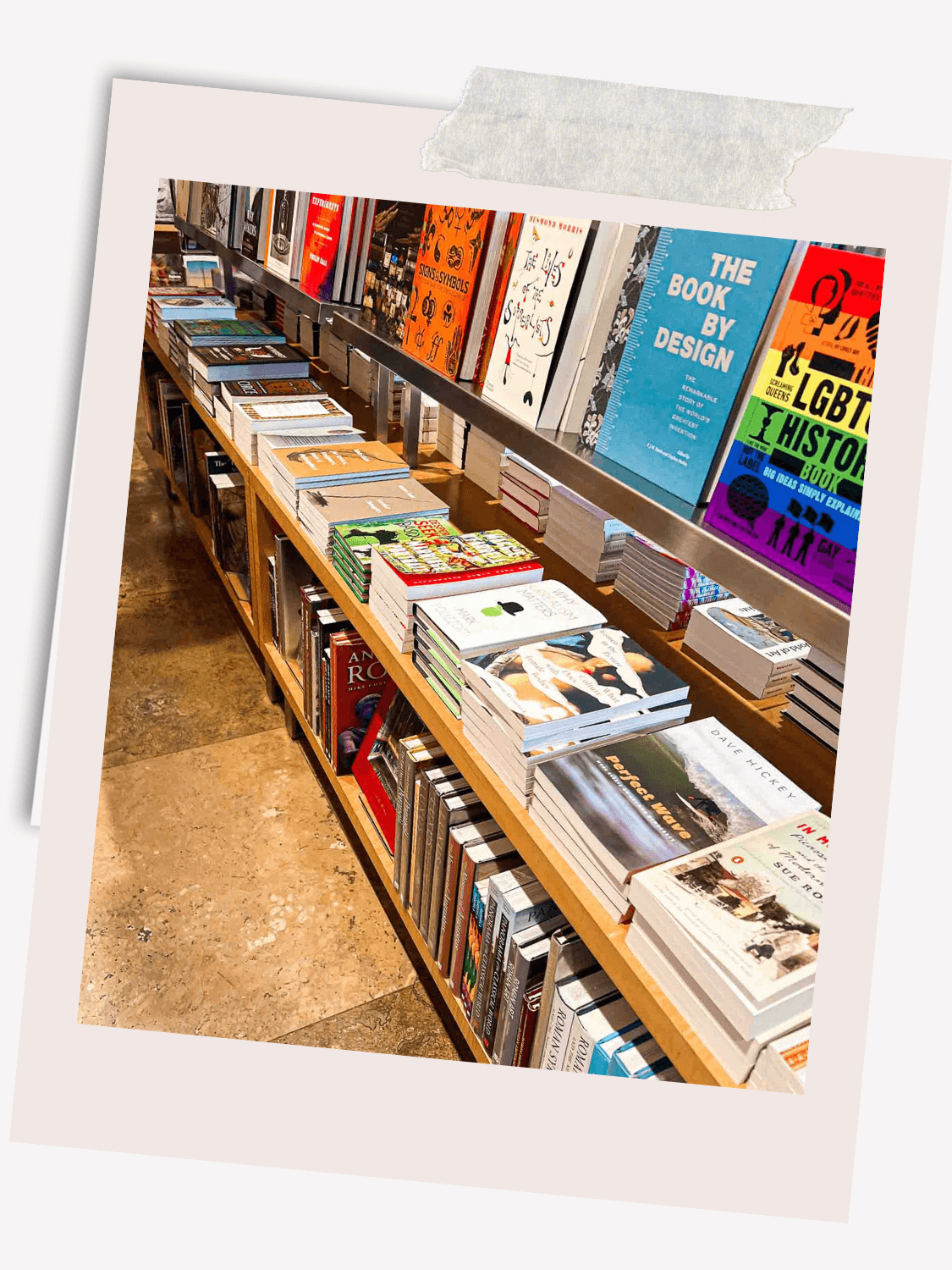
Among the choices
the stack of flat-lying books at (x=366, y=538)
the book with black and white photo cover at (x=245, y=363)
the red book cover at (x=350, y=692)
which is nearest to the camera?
the stack of flat-lying books at (x=366, y=538)

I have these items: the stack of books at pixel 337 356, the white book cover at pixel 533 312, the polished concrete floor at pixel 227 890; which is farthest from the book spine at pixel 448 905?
the stack of books at pixel 337 356

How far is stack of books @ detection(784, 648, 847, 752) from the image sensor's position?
4.34 ft

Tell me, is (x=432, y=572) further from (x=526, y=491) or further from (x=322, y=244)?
(x=322, y=244)

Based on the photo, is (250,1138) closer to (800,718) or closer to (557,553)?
(800,718)

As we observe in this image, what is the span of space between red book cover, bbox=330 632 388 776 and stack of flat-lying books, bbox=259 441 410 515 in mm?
404

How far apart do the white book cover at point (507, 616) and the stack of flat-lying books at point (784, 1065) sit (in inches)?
29.5

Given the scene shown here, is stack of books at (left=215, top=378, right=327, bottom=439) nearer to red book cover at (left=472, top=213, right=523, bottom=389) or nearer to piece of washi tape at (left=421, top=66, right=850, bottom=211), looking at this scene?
red book cover at (left=472, top=213, right=523, bottom=389)

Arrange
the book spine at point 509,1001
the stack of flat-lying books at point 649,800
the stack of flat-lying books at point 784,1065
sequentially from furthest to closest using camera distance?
the book spine at point 509,1001, the stack of flat-lying books at point 649,800, the stack of flat-lying books at point 784,1065

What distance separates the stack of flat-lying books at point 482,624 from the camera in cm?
144

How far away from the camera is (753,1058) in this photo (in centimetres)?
86

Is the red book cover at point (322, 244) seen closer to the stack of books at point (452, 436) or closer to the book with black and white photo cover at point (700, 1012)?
the stack of books at point (452, 436)

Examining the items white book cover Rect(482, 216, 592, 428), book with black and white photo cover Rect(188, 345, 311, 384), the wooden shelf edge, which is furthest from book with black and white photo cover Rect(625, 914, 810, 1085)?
book with black and white photo cover Rect(188, 345, 311, 384)

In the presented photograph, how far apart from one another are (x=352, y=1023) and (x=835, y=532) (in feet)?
5.10

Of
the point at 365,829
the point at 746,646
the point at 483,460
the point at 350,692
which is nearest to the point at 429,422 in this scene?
the point at 483,460
